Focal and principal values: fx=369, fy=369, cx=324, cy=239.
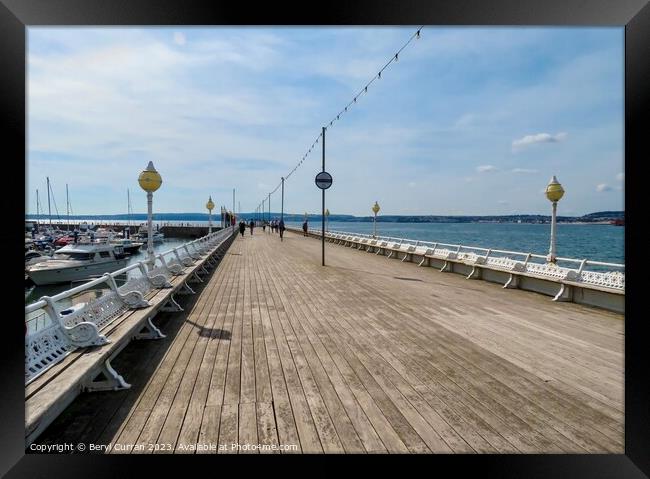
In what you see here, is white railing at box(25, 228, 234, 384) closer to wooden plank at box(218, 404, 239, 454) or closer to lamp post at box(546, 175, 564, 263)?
wooden plank at box(218, 404, 239, 454)

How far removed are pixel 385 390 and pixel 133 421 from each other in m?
2.42

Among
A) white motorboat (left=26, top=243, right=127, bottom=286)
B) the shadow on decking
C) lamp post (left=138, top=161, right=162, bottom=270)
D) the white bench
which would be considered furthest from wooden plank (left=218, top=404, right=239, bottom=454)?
white motorboat (left=26, top=243, right=127, bottom=286)

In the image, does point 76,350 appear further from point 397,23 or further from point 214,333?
point 397,23

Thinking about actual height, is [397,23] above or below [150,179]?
above

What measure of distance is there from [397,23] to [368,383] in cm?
357

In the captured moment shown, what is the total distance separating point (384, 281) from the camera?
37.0 ft

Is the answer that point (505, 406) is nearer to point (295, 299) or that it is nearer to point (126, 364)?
point (126, 364)

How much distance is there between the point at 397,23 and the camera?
10.5 ft

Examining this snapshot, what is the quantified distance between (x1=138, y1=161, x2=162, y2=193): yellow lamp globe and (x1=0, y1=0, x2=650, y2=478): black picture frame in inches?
202

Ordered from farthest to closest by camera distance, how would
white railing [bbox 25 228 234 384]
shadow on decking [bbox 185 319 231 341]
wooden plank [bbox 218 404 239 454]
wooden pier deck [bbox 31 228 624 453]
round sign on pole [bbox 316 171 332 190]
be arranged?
round sign on pole [bbox 316 171 332 190]
shadow on decking [bbox 185 319 231 341]
white railing [bbox 25 228 234 384]
wooden pier deck [bbox 31 228 624 453]
wooden plank [bbox 218 404 239 454]

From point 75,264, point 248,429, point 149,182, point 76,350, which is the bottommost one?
point 75,264

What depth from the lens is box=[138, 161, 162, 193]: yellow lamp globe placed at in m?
8.05

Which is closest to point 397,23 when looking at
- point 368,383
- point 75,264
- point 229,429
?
point 368,383

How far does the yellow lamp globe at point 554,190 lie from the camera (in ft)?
33.3
